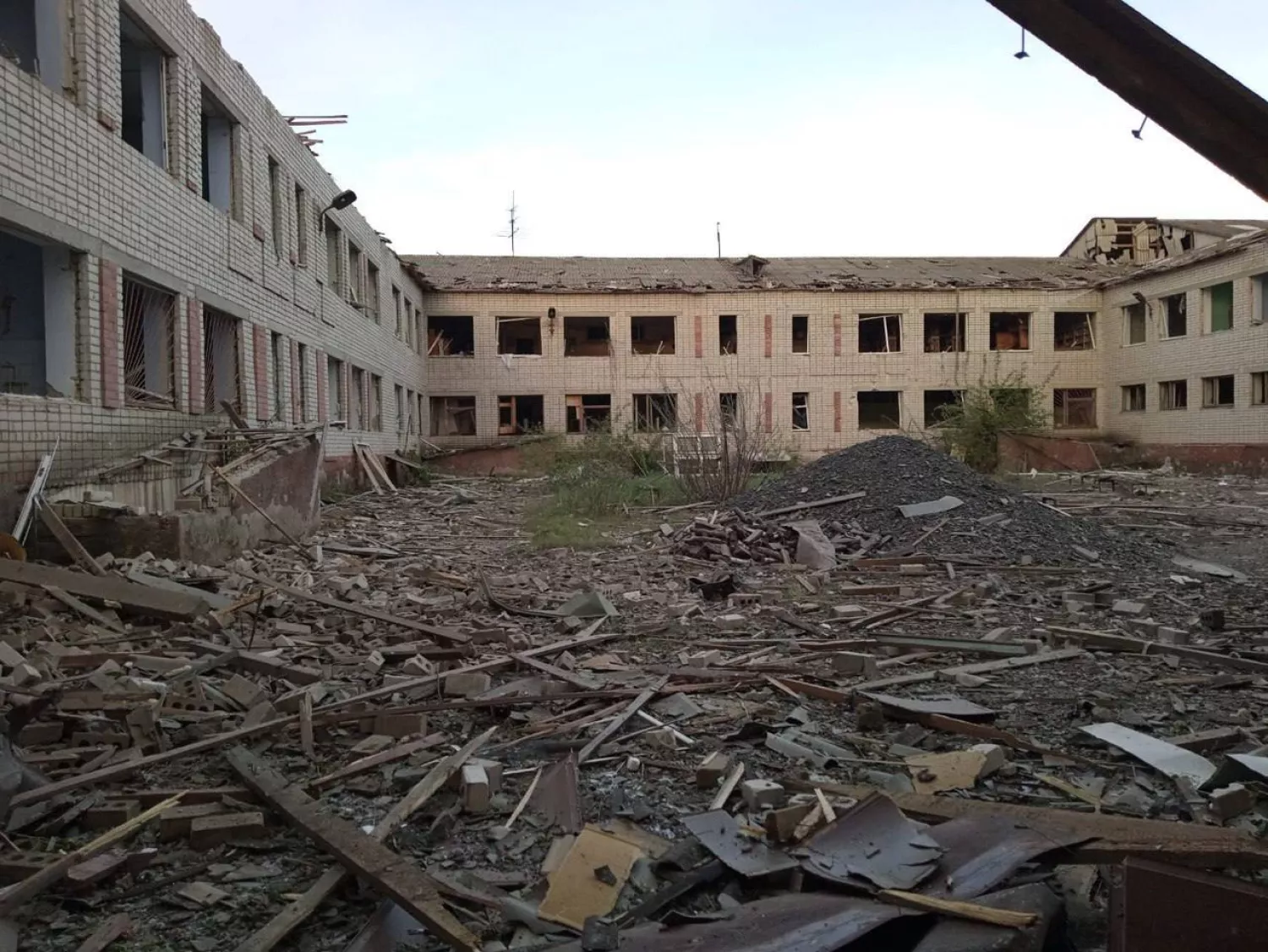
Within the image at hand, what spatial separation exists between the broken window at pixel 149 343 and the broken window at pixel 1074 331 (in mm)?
31469

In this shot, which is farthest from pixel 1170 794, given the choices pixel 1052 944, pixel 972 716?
pixel 1052 944

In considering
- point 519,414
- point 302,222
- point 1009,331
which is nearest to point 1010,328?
point 1009,331

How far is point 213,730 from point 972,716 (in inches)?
161

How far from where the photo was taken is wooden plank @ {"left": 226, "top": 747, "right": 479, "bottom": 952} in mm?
2775

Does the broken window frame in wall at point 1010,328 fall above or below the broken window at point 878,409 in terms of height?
above

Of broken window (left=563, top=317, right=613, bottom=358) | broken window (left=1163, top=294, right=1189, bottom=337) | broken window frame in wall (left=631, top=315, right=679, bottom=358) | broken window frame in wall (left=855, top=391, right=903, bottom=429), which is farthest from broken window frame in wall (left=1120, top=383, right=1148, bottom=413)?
Result: broken window (left=563, top=317, right=613, bottom=358)

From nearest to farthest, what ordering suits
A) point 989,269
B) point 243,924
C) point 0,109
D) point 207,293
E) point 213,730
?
point 243,924 < point 213,730 < point 0,109 < point 207,293 < point 989,269

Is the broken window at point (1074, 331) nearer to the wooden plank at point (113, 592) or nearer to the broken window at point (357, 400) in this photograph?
the broken window at point (357, 400)

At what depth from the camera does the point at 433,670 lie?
19.8 ft

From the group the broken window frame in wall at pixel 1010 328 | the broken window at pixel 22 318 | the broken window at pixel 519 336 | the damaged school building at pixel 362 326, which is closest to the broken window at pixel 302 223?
the damaged school building at pixel 362 326

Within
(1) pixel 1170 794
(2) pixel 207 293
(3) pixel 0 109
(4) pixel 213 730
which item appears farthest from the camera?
(2) pixel 207 293

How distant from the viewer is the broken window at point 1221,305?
2778 centimetres

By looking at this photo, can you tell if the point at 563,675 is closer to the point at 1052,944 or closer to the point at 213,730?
the point at 213,730

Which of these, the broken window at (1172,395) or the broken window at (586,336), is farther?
the broken window at (586,336)
